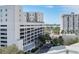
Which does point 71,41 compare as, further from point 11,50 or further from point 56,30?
point 11,50

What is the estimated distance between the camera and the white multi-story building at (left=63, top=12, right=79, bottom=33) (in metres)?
2.76

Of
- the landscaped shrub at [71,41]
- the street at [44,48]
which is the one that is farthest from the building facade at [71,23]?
the street at [44,48]

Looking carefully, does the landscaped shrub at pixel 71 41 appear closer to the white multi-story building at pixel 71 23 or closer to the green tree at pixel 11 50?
the white multi-story building at pixel 71 23

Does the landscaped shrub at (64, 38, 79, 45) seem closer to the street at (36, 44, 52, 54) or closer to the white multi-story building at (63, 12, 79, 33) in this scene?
the white multi-story building at (63, 12, 79, 33)

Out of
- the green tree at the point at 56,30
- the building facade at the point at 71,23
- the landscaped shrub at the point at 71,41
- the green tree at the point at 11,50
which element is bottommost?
the green tree at the point at 11,50

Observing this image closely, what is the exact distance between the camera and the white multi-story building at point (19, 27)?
2.71 meters

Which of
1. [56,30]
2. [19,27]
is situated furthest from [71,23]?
[19,27]

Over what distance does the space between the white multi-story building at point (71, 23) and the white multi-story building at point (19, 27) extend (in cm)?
31

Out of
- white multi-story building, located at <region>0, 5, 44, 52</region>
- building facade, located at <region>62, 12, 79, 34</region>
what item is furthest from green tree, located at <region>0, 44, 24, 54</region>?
building facade, located at <region>62, 12, 79, 34</region>

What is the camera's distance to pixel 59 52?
2783mm

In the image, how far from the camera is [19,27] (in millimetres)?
2729

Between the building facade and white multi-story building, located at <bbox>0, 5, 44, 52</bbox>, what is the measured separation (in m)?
0.31
